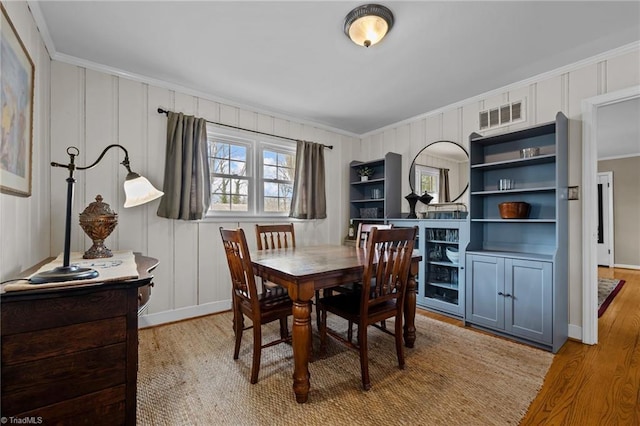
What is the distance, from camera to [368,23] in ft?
6.30

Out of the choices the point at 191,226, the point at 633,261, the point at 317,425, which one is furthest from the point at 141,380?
the point at 633,261

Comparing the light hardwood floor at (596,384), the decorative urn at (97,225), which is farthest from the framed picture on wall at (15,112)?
the light hardwood floor at (596,384)

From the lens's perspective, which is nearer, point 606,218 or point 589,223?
point 589,223

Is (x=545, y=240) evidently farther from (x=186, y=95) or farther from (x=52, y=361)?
(x=186, y=95)

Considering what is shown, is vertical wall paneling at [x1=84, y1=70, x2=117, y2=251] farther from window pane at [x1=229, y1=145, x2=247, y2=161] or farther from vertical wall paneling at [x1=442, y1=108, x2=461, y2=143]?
vertical wall paneling at [x1=442, y1=108, x2=461, y2=143]

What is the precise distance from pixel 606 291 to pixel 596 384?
10.4 ft

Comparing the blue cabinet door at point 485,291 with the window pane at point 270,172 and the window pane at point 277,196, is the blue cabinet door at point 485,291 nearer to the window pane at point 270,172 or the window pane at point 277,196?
the window pane at point 277,196

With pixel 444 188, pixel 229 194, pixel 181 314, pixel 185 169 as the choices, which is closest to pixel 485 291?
pixel 444 188

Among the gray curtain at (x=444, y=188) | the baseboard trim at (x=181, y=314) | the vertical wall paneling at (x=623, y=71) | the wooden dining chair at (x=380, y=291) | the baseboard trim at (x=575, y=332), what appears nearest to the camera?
the wooden dining chair at (x=380, y=291)

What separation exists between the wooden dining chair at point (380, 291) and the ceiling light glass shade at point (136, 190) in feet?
5.61

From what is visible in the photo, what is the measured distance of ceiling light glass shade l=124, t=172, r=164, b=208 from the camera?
7.44ft

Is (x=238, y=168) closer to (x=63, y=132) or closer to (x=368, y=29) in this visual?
(x=63, y=132)

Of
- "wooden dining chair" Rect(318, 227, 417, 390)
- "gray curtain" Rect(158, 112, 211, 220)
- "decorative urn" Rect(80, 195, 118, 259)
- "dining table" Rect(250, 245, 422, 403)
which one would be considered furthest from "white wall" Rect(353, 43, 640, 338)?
"decorative urn" Rect(80, 195, 118, 259)

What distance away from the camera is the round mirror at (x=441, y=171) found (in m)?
3.44
